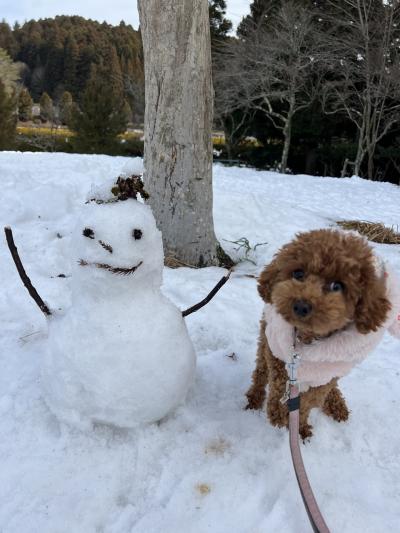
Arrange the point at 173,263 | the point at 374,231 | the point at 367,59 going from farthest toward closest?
the point at 367,59 < the point at 374,231 < the point at 173,263

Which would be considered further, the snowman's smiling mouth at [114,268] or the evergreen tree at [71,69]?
the evergreen tree at [71,69]

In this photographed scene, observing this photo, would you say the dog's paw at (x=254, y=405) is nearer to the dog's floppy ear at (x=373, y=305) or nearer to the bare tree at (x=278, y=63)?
the dog's floppy ear at (x=373, y=305)

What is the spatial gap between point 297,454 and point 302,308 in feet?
1.88

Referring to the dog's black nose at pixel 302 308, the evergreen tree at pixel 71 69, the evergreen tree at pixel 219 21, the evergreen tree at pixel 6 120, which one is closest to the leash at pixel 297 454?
the dog's black nose at pixel 302 308

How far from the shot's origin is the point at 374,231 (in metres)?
5.90

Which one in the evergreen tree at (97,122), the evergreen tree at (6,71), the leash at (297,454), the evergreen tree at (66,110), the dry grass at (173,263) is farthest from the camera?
the evergreen tree at (6,71)

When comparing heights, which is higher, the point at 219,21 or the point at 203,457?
the point at 219,21

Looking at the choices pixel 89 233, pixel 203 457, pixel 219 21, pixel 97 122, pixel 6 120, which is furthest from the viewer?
pixel 6 120

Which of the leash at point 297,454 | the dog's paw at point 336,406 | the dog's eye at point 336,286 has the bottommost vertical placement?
the dog's paw at point 336,406

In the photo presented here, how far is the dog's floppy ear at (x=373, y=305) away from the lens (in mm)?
1620

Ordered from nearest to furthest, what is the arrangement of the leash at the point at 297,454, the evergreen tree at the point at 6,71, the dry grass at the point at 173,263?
the leash at the point at 297,454 → the dry grass at the point at 173,263 → the evergreen tree at the point at 6,71

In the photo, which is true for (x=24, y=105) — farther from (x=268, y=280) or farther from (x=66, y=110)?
(x=268, y=280)

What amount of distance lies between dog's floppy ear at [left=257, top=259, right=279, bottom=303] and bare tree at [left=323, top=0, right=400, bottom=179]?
13.7m

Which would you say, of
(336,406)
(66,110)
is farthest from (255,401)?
(66,110)
